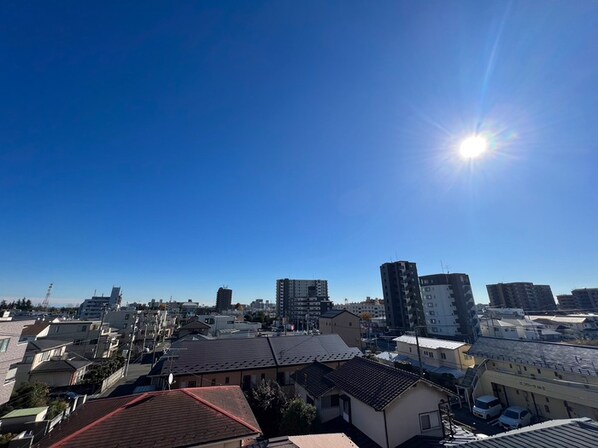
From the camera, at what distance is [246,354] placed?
72.8 feet

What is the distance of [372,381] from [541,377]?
65.1 feet

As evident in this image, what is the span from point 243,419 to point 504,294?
424 ft

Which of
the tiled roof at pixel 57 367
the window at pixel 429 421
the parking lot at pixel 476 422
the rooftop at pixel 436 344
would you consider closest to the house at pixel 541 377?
the parking lot at pixel 476 422

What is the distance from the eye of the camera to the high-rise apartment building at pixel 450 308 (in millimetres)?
55531

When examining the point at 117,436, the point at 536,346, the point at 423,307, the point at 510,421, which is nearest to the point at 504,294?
the point at 423,307

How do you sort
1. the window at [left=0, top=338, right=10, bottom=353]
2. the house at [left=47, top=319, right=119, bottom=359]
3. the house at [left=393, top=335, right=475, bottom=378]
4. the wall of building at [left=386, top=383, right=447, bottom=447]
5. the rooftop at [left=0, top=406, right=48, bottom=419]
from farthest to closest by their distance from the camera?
the house at [left=47, top=319, right=119, bottom=359] → the house at [left=393, top=335, right=475, bottom=378] → the window at [left=0, top=338, right=10, bottom=353] → the rooftop at [left=0, top=406, right=48, bottom=419] → the wall of building at [left=386, top=383, right=447, bottom=447]

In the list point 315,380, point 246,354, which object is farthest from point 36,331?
point 315,380

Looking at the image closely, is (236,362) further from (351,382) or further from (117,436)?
(117,436)

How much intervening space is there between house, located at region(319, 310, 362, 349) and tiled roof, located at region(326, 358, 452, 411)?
2608 cm

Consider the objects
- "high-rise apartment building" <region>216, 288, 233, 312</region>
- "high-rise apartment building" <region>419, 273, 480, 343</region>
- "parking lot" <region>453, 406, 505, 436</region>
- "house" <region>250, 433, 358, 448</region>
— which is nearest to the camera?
"house" <region>250, 433, 358, 448</region>

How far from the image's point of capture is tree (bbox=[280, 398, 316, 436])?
1245 centimetres

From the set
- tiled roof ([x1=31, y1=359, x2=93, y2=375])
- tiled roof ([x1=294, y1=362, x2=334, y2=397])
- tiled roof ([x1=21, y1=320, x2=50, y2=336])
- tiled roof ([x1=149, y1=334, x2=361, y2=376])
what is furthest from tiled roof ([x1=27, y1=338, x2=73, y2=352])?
tiled roof ([x1=294, y1=362, x2=334, y2=397])

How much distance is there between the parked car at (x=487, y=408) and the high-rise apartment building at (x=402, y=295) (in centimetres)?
4190

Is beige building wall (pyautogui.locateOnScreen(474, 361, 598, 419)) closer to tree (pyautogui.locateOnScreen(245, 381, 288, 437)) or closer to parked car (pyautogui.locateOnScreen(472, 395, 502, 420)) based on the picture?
parked car (pyautogui.locateOnScreen(472, 395, 502, 420))
